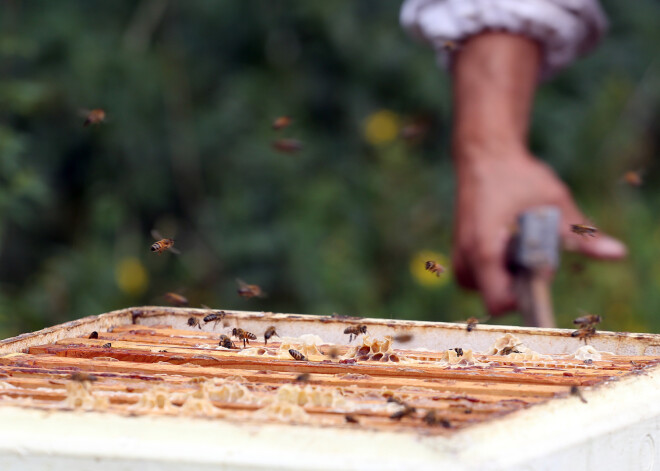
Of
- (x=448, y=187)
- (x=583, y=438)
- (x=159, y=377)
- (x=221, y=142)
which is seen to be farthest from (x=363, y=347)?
(x=221, y=142)

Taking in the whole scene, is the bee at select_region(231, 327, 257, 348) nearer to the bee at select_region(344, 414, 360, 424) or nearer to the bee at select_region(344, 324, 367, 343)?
the bee at select_region(344, 324, 367, 343)

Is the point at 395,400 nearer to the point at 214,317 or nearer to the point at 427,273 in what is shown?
the point at 214,317

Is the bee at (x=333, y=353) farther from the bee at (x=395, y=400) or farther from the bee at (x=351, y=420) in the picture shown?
the bee at (x=351, y=420)

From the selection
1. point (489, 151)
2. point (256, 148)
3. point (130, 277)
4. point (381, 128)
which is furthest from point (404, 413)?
point (256, 148)

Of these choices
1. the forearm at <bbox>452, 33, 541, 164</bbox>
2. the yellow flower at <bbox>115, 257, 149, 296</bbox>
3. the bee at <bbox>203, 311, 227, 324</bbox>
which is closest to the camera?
the bee at <bbox>203, 311, 227, 324</bbox>

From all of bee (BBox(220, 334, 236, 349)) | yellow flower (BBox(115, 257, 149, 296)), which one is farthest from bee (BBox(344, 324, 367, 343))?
yellow flower (BBox(115, 257, 149, 296))
